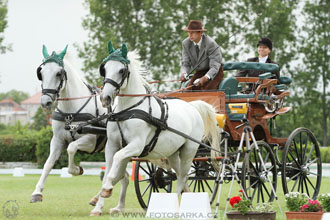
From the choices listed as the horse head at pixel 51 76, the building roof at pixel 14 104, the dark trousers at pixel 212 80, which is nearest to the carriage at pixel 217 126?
the horse head at pixel 51 76

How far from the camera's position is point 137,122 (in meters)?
8.51

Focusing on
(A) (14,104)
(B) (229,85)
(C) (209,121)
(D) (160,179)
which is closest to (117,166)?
(C) (209,121)

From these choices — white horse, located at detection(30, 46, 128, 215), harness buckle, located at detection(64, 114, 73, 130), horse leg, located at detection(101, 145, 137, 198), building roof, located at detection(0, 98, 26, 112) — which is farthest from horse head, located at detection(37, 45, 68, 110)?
building roof, located at detection(0, 98, 26, 112)

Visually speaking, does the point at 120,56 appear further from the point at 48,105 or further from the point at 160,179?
the point at 160,179

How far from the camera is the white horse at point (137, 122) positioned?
8.29m

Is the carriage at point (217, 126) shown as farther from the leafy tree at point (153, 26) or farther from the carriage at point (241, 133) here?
the leafy tree at point (153, 26)

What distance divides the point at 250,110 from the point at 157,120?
7.51ft

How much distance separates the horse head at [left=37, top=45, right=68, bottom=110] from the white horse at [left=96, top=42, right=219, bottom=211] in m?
0.88

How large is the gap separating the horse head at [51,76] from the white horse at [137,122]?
885mm

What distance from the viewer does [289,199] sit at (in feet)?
27.1

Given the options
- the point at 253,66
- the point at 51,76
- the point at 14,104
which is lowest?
the point at 14,104

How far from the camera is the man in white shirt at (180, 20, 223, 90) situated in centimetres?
1023

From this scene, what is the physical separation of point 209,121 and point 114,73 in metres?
2.14

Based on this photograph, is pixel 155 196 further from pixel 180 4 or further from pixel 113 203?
pixel 180 4
